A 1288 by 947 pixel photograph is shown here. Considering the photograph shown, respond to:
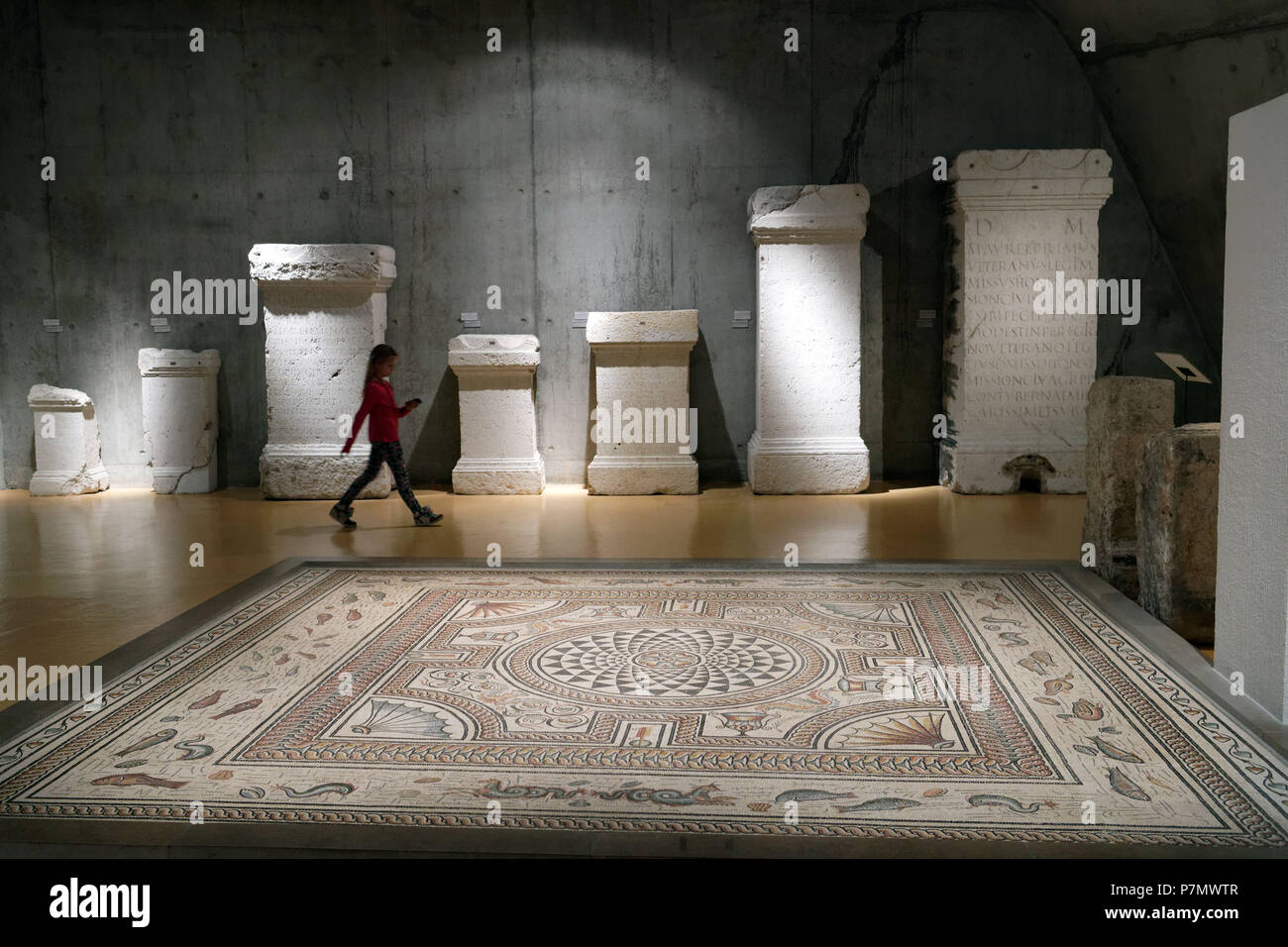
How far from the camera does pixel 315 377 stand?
28.9ft

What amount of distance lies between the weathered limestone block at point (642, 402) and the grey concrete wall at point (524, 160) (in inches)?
19.8

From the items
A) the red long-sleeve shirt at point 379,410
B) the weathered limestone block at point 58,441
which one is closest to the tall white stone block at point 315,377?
the red long-sleeve shirt at point 379,410

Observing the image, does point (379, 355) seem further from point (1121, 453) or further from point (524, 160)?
point (1121, 453)

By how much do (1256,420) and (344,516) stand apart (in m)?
5.56

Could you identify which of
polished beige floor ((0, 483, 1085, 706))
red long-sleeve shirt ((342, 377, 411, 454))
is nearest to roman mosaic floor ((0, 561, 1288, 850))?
polished beige floor ((0, 483, 1085, 706))

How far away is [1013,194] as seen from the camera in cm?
844

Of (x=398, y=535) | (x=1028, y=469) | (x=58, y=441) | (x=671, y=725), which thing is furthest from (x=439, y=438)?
(x=671, y=725)

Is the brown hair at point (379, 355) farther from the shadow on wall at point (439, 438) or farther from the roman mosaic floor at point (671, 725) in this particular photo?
the roman mosaic floor at point (671, 725)

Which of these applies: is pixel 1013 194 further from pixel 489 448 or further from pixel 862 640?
pixel 862 640

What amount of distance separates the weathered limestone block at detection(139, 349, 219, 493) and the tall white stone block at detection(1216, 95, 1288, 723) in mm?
7701

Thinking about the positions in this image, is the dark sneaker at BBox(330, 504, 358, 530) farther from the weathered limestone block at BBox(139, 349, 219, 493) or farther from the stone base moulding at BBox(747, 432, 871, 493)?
the stone base moulding at BBox(747, 432, 871, 493)

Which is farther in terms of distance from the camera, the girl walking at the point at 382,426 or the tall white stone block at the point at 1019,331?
the tall white stone block at the point at 1019,331

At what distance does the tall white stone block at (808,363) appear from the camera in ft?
28.3

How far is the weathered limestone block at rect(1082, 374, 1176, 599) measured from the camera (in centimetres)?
545
